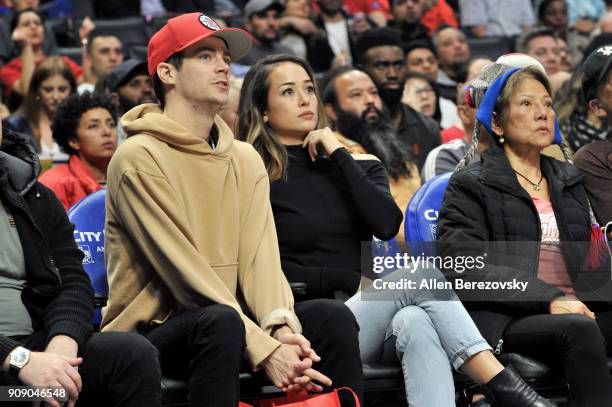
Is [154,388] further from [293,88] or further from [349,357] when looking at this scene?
[293,88]

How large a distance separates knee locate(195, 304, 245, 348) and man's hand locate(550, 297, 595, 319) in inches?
50.8

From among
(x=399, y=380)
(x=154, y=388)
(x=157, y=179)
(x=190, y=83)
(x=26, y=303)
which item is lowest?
(x=399, y=380)

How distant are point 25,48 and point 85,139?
324 centimetres

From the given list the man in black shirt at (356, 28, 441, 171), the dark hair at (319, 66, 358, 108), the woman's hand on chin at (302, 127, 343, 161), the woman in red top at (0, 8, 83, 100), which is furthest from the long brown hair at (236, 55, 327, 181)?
the woman in red top at (0, 8, 83, 100)

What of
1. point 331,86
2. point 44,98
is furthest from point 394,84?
point 44,98

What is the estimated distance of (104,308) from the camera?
4.25m

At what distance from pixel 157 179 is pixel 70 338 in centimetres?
68

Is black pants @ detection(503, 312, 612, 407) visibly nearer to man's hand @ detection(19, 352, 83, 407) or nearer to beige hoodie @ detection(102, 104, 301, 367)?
beige hoodie @ detection(102, 104, 301, 367)

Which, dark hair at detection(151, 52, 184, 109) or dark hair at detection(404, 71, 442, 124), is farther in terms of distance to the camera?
dark hair at detection(404, 71, 442, 124)

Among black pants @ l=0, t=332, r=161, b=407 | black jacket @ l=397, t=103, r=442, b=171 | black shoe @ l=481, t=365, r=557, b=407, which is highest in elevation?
black jacket @ l=397, t=103, r=442, b=171

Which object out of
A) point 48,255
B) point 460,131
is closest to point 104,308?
point 48,255

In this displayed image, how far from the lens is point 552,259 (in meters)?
4.58

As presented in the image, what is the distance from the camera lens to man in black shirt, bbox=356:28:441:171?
735 centimetres
